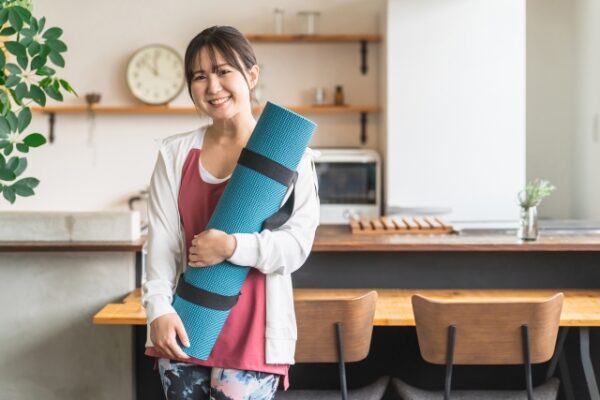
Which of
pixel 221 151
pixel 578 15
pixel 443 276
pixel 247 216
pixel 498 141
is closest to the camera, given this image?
pixel 247 216

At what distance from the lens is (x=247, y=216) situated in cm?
131

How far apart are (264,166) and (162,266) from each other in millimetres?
266

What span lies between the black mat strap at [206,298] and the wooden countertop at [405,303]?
1.02 m

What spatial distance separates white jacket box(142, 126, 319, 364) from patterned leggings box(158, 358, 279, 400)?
0.05m

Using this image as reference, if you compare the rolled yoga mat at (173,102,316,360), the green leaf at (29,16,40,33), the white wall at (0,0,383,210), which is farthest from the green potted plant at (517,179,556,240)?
the white wall at (0,0,383,210)

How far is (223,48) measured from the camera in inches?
53.1

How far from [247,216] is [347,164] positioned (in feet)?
10.4

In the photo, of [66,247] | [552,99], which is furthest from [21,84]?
[552,99]

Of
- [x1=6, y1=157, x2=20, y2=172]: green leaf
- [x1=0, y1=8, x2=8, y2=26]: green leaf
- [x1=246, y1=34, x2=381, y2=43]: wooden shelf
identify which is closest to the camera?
[x1=0, y1=8, x2=8, y2=26]: green leaf

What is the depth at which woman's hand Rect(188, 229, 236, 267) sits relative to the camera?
1282mm

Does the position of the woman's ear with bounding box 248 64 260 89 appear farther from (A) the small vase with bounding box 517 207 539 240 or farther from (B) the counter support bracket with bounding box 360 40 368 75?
(B) the counter support bracket with bounding box 360 40 368 75

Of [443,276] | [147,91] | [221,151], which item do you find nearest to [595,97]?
[443,276]

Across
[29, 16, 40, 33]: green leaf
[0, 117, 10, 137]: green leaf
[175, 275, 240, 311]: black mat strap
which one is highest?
[29, 16, 40, 33]: green leaf

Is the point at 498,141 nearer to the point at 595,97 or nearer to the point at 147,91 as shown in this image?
the point at 595,97
